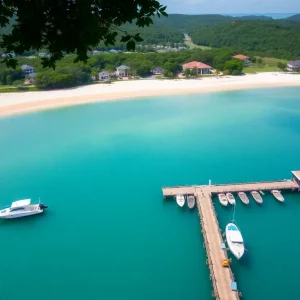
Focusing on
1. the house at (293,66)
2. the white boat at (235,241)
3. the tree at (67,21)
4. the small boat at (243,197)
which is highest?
the tree at (67,21)

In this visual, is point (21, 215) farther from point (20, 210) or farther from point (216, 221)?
point (216, 221)

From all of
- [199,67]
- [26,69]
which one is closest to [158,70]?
[199,67]

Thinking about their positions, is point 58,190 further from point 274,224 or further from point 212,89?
point 212,89

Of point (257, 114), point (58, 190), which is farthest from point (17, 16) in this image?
point (257, 114)

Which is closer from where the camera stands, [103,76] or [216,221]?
[216,221]

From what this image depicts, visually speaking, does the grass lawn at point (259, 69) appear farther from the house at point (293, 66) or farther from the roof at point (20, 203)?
the roof at point (20, 203)

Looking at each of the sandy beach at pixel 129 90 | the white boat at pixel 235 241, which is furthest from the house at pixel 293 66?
the white boat at pixel 235 241

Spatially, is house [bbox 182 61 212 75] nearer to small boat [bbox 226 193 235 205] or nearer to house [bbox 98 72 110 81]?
house [bbox 98 72 110 81]

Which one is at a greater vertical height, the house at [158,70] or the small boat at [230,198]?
the small boat at [230,198]
